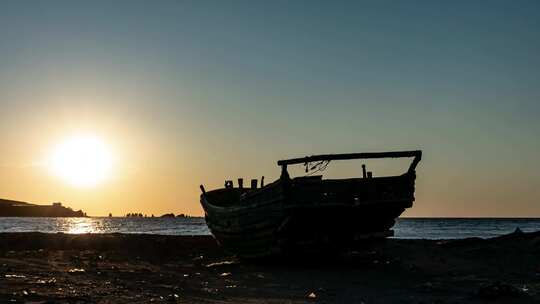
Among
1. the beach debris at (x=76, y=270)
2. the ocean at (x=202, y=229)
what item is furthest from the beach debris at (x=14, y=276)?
the ocean at (x=202, y=229)

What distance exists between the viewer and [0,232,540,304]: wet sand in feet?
34.1

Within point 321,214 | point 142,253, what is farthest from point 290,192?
point 142,253

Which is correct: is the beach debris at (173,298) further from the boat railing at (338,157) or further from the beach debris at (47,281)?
Answer: the boat railing at (338,157)

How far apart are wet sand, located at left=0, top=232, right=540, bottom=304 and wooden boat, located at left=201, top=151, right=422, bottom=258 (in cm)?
78

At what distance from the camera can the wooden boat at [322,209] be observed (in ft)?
52.4

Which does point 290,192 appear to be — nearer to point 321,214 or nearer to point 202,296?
point 321,214

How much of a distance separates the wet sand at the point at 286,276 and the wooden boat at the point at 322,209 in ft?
2.56

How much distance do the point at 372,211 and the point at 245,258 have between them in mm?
4764

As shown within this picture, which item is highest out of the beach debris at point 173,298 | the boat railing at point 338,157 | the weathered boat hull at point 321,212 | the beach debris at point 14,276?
the boat railing at point 338,157

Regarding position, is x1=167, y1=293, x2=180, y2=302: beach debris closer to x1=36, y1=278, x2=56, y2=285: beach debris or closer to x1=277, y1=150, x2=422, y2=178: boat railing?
x1=36, y1=278, x2=56, y2=285: beach debris

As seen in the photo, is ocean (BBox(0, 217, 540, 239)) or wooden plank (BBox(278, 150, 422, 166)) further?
ocean (BBox(0, 217, 540, 239))

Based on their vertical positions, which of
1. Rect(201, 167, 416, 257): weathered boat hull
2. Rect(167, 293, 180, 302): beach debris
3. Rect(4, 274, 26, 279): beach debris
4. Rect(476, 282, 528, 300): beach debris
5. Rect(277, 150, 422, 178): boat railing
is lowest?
Rect(167, 293, 180, 302): beach debris

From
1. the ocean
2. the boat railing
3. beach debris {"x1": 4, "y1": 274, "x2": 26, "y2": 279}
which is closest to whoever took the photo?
beach debris {"x1": 4, "y1": 274, "x2": 26, "y2": 279}

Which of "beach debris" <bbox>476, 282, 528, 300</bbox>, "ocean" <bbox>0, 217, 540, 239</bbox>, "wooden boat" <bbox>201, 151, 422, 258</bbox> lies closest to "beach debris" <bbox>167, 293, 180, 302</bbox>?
"beach debris" <bbox>476, 282, 528, 300</bbox>
